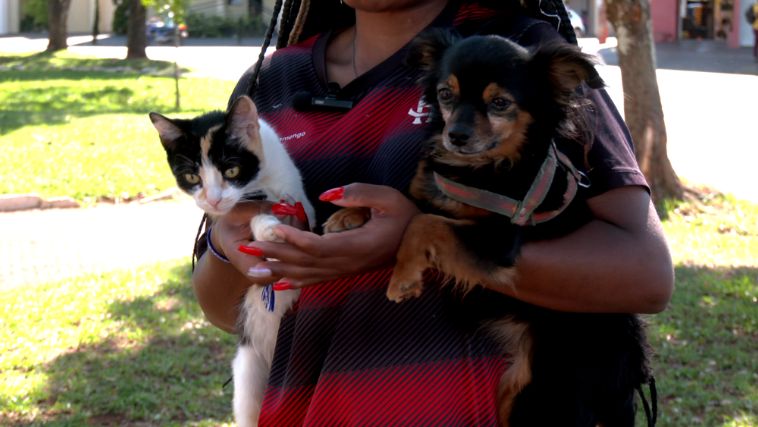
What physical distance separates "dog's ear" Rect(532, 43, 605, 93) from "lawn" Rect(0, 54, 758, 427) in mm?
3524

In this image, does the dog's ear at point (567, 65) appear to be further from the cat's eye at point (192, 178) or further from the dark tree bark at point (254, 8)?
the dark tree bark at point (254, 8)

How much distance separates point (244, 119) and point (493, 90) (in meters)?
0.65

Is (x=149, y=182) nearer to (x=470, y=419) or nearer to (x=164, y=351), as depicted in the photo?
(x=164, y=351)

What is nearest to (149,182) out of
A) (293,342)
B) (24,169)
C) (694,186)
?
(24,169)

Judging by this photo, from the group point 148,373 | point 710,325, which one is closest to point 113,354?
point 148,373

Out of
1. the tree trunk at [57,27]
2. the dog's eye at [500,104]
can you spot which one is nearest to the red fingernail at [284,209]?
the dog's eye at [500,104]

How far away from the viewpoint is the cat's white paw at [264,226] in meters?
Result: 2.37

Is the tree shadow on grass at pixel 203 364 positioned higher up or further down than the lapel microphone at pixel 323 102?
further down

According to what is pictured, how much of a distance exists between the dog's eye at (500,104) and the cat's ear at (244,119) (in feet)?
2.00

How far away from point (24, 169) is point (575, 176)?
10.6 metres

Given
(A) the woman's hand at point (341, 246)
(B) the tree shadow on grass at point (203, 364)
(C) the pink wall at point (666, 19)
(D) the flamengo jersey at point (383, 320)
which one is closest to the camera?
(A) the woman's hand at point (341, 246)

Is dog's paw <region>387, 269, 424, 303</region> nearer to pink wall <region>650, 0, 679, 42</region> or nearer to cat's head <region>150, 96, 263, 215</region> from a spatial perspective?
cat's head <region>150, 96, 263, 215</region>

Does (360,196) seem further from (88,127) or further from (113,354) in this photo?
(88,127)

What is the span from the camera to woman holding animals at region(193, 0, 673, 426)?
87.3 inches
